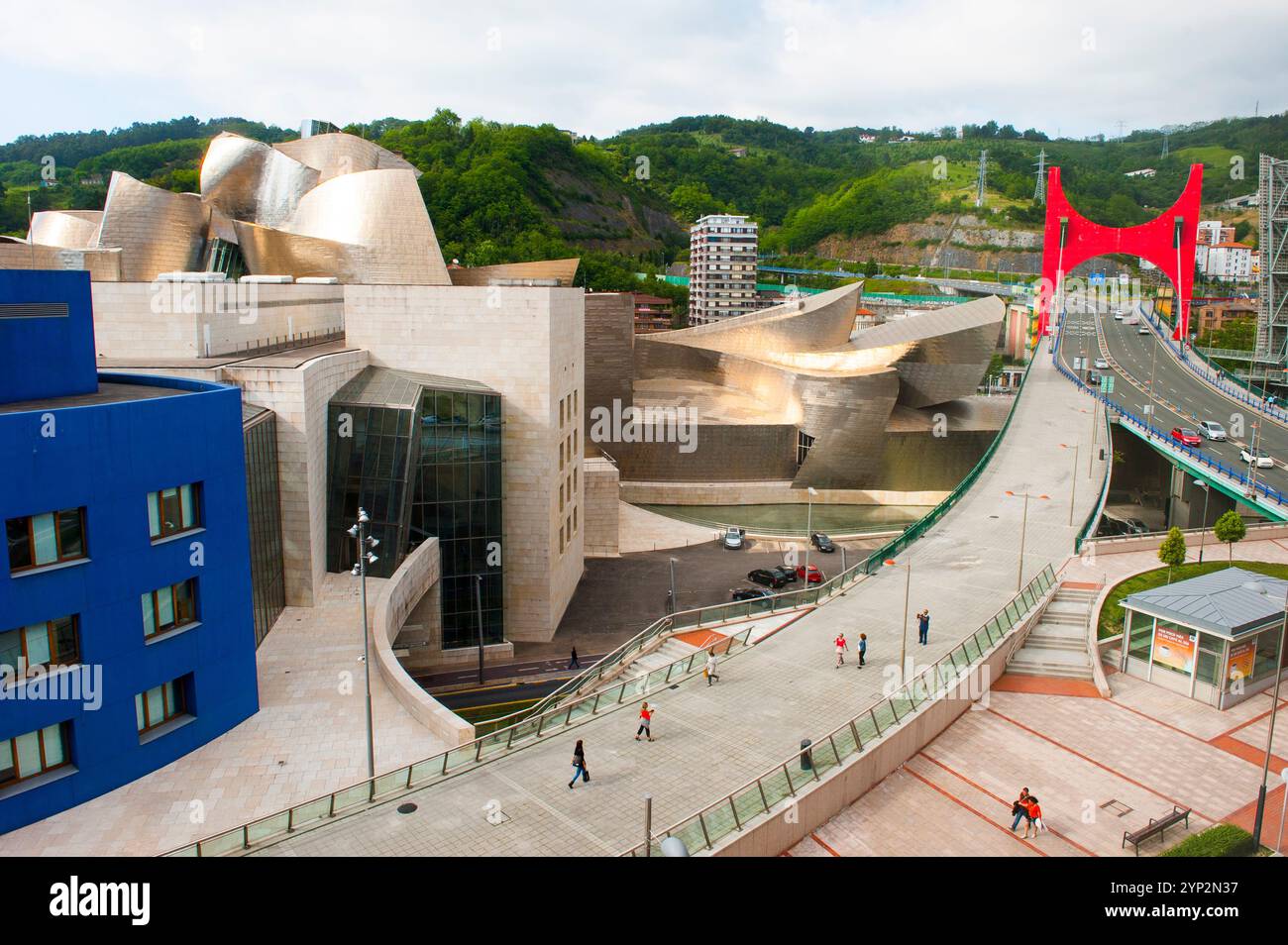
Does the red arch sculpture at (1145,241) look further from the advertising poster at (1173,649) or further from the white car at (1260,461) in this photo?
the advertising poster at (1173,649)

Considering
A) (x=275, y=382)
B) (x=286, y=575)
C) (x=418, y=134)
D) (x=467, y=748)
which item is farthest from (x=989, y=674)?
(x=418, y=134)

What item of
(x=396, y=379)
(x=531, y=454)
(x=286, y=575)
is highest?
(x=396, y=379)

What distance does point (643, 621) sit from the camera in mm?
29688

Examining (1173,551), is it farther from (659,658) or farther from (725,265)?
(725,265)

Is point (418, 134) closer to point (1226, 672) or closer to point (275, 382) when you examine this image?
point (275, 382)

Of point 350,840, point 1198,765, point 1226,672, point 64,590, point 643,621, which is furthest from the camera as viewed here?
point 643,621

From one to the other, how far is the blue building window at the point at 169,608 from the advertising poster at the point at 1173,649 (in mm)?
19155

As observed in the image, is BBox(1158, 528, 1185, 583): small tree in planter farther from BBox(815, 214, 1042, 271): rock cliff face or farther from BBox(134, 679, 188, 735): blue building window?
BBox(815, 214, 1042, 271): rock cliff face

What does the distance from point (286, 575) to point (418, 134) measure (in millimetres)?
88660

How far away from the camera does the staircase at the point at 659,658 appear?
1992 cm

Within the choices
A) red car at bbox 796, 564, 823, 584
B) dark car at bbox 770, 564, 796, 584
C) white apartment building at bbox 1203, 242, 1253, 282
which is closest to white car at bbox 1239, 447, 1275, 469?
red car at bbox 796, 564, 823, 584

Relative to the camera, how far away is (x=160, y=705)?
563 inches

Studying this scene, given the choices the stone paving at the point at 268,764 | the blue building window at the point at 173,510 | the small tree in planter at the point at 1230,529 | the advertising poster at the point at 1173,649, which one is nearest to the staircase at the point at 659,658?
the stone paving at the point at 268,764

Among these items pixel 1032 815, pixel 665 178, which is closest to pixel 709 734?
pixel 1032 815
